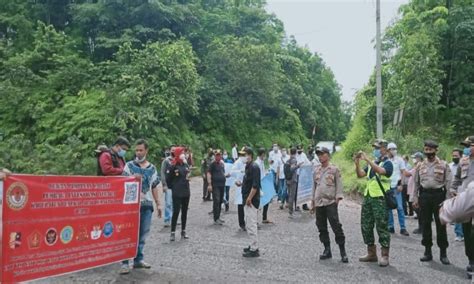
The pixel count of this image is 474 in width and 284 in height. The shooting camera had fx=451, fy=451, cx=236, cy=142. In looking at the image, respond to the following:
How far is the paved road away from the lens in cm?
638

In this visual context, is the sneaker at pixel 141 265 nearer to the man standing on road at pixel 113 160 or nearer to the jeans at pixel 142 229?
the jeans at pixel 142 229

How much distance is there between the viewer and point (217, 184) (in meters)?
11.1

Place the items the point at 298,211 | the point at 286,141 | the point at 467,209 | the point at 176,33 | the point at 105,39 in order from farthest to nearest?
1. the point at 286,141
2. the point at 176,33
3. the point at 105,39
4. the point at 298,211
5. the point at 467,209

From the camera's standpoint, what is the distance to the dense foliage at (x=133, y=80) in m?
22.9

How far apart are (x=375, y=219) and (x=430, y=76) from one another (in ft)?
53.3

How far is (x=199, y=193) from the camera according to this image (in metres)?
17.8

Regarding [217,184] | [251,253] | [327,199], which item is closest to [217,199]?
[217,184]

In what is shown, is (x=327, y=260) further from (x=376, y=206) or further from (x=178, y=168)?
(x=178, y=168)

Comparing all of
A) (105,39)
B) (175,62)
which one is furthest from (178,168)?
(105,39)

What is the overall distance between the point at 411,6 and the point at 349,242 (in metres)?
20.9

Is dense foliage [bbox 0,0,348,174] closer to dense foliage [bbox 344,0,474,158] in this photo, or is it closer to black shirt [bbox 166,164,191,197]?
dense foliage [bbox 344,0,474,158]

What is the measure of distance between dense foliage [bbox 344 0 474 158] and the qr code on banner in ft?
53.0

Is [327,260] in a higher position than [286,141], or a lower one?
lower

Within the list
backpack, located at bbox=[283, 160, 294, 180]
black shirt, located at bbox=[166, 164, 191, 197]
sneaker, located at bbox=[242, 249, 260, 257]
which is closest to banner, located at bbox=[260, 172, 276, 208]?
backpack, located at bbox=[283, 160, 294, 180]
